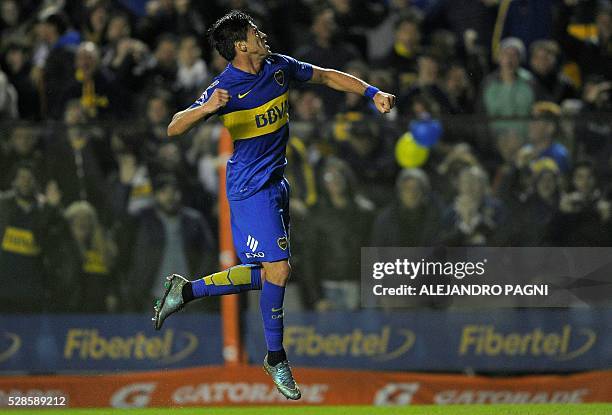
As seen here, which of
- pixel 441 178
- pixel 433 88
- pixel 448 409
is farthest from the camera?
pixel 433 88

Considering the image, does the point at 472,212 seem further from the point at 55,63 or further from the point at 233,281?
the point at 55,63

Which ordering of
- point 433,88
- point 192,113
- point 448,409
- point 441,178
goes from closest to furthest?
point 192,113 < point 448,409 < point 441,178 < point 433,88

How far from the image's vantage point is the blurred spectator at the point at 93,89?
43.8ft

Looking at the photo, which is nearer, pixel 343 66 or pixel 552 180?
pixel 552 180

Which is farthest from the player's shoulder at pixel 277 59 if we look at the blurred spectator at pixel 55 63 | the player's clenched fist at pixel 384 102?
the blurred spectator at pixel 55 63

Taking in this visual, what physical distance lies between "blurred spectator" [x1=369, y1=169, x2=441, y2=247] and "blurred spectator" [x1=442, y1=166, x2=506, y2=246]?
0.12 metres

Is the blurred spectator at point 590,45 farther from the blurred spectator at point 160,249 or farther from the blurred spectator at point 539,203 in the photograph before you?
the blurred spectator at point 160,249

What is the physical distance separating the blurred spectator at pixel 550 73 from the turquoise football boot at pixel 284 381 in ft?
19.0

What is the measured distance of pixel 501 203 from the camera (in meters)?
11.3

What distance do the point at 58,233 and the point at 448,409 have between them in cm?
363

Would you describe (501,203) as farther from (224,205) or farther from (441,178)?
(224,205)

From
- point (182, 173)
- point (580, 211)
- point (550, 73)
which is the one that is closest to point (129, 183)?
point (182, 173)

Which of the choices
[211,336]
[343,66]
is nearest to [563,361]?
[211,336]

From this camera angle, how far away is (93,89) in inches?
528
